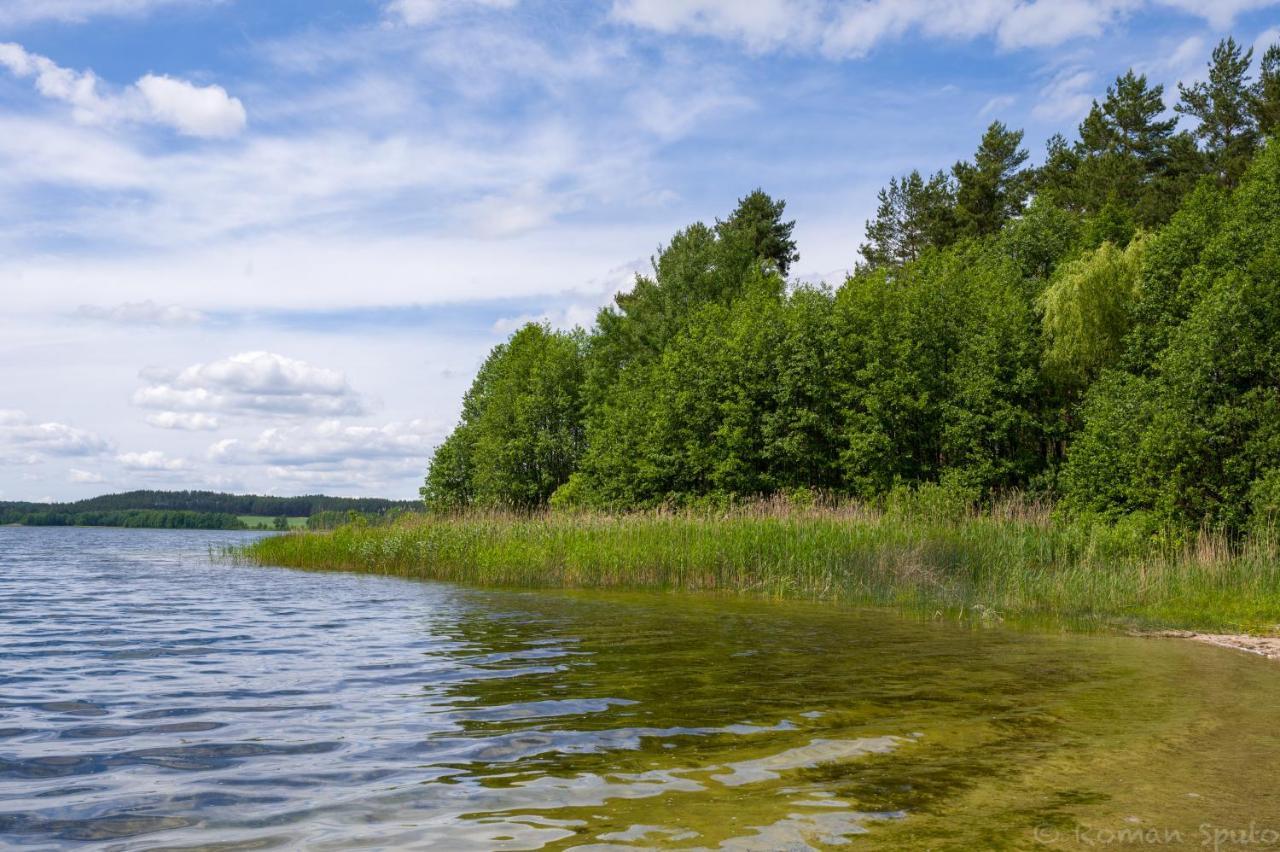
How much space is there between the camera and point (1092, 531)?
A: 2267 cm

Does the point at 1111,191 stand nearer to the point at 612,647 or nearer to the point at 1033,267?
the point at 1033,267

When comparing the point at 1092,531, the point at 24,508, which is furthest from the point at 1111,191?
the point at 24,508

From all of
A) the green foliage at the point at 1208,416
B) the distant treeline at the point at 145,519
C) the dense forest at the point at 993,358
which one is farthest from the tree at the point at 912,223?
the distant treeline at the point at 145,519

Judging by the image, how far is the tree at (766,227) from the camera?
69.3m

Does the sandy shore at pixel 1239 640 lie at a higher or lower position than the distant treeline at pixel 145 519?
lower

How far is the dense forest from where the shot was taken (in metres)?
25.9

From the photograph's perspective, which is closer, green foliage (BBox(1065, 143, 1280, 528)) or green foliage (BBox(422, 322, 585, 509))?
green foliage (BBox(1065, 143, 1280, 528))

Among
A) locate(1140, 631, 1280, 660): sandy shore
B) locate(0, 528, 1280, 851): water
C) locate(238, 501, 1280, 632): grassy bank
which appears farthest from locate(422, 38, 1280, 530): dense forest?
locate(0, 528, 1280, 851): water

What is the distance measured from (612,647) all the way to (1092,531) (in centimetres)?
1510

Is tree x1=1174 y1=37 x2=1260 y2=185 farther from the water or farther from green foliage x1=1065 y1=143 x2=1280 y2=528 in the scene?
the water

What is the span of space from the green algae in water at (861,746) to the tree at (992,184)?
169ft

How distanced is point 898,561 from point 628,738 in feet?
46.2

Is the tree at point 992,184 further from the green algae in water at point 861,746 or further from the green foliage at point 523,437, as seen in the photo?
the green algae in water at point 861,746

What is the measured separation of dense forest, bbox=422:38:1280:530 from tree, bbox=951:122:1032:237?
16 centimetres
